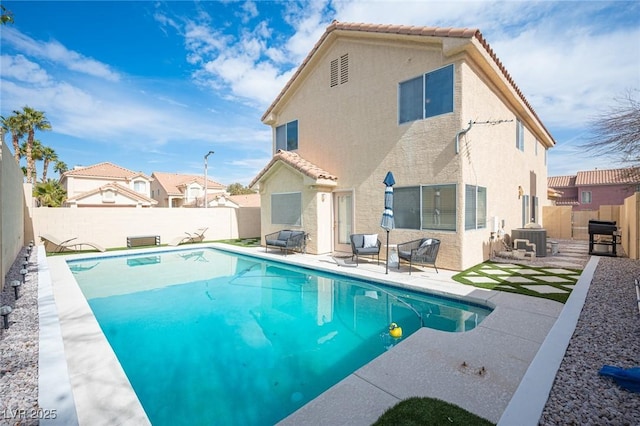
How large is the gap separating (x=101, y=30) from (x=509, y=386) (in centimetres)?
1840

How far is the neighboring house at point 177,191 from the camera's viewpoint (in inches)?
1652

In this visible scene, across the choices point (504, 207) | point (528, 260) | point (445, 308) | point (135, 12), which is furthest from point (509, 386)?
point (135, 12)

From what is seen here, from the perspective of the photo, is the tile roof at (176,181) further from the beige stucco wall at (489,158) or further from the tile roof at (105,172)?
the beige stucco wall at (489,158)

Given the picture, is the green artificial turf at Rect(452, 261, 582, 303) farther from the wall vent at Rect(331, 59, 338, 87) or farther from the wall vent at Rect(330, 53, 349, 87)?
the wall vent at Rect(331, 59, 338, 87)

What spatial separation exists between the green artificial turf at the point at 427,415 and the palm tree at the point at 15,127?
131 ft

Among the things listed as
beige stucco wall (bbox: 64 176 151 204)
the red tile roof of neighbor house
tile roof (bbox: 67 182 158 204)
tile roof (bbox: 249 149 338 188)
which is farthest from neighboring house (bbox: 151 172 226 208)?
the red tile roof of neighbor house

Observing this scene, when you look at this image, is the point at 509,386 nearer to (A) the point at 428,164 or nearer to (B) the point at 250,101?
(A) the point at 428,164

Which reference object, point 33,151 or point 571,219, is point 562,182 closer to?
point 571,219

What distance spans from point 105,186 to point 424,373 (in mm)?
39814

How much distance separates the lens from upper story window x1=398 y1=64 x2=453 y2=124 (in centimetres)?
1033

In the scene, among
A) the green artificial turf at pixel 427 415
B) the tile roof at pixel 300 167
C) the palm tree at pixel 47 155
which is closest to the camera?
the green artificial turf at pixel 427 415

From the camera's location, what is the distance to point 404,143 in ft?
37.7

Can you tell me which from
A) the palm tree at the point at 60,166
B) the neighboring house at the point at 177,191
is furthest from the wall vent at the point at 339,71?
the palm tree at the point at 60,166

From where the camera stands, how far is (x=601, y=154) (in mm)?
8258
